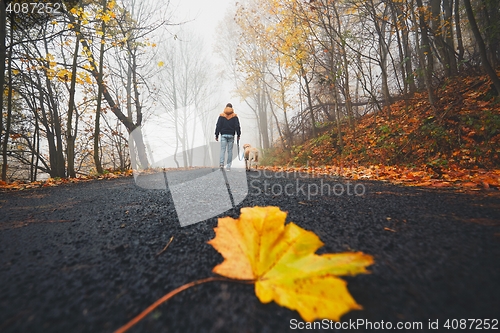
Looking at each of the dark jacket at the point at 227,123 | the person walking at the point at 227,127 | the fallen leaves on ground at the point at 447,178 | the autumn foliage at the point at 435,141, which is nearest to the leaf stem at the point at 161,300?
the fallen leaves on ground at the point at 447,178

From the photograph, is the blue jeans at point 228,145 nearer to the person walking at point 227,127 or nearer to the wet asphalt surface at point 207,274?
the person walking at point 227,127

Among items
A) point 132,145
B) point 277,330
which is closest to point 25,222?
point 277,330

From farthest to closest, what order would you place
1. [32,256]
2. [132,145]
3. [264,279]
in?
1. [132,145]
2. [32,256]
3. [264,279]

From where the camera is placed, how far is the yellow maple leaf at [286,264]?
0.52 metres

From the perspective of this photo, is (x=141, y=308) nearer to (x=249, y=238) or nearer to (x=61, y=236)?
(x=249, y=238)

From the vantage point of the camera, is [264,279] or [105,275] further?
[105,275]

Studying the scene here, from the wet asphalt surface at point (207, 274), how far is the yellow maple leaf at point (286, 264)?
0.04 meters

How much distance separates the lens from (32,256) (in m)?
0.93

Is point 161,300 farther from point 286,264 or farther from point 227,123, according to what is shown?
point 227,123

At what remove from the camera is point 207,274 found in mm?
730

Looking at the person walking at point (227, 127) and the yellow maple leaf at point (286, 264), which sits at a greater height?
the person walking at point (227, 127)

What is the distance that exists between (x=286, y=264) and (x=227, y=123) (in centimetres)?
583

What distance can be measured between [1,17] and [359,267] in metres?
6.63

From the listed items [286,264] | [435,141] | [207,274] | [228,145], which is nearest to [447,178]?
[435,141]
